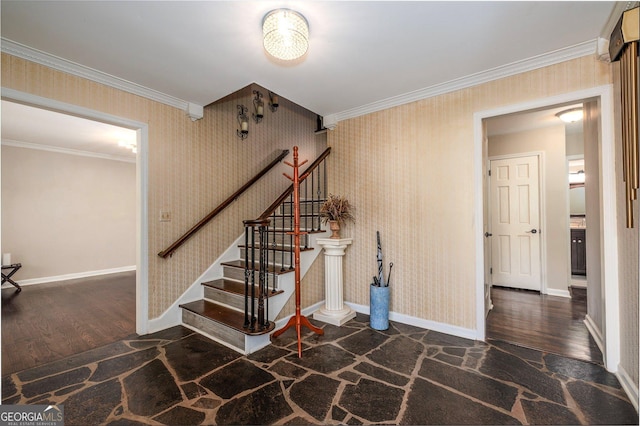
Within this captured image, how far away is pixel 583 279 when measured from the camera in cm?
511

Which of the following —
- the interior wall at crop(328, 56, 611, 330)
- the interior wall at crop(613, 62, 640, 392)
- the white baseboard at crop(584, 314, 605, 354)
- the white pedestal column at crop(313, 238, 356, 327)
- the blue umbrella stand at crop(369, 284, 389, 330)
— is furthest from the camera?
the white pedestal column at crop(313, 238, 356, 327)

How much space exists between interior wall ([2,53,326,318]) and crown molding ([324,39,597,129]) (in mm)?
1452

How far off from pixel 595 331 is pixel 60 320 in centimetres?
564

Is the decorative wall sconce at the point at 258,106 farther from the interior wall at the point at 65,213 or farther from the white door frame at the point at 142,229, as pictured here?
the interior wall at the point at 65,213

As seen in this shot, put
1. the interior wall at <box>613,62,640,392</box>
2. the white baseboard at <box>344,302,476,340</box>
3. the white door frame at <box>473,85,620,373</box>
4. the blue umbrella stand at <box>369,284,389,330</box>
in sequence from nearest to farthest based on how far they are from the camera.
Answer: the interior wall at <box>613,62,640,392</box>
the white door frame at <box>473,85,620,373</box>
the white baseboard at <box>344,302,476,340</box>
the blue umbrella stand at <box>369,284,389,330</box>

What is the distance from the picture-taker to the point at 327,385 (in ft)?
6.26

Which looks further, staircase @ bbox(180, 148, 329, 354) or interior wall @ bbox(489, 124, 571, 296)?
interior wall @ bbox(489, 124, 571, 296)

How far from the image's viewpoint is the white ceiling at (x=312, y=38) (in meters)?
1.75

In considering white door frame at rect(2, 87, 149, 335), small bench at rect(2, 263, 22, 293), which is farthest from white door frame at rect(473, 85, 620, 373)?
small bench at rect(2, 263, 22, 293)

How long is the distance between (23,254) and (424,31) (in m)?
7.01

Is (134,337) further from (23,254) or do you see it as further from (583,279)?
(583,279)

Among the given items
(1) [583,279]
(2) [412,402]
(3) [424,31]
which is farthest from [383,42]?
(1) [583,279]

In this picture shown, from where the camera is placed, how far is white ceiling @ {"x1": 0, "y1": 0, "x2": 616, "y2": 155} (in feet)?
5.73

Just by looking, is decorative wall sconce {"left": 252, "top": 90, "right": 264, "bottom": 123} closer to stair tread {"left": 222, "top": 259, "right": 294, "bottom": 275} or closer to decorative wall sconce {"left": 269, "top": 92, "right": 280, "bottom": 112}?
decorative wall sconce {"left": 269, "top": 92, "right": 280, "bottom": 112}
